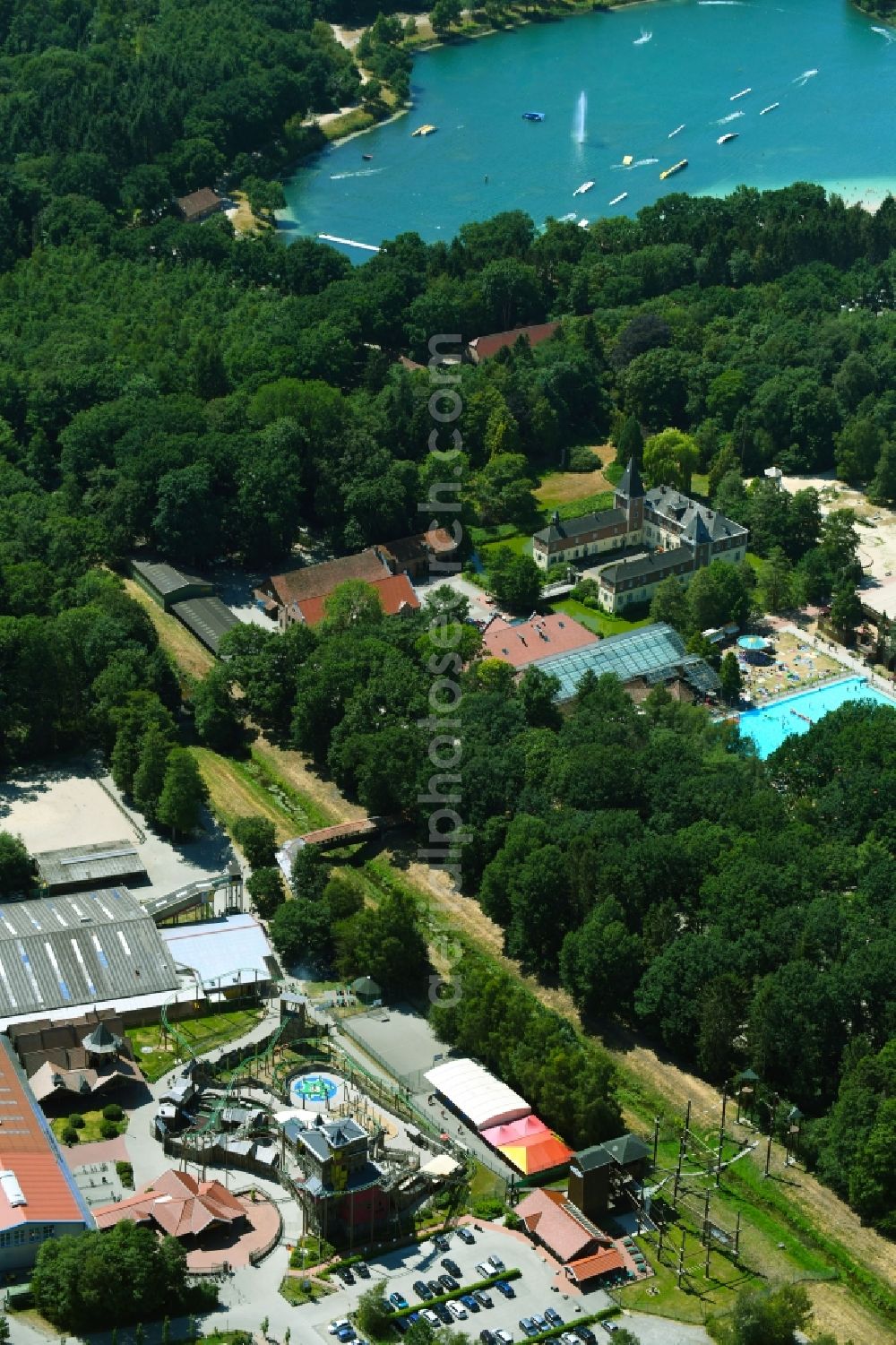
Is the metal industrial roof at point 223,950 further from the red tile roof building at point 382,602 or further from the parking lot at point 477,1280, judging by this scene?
the red tile roof building at point 382,602

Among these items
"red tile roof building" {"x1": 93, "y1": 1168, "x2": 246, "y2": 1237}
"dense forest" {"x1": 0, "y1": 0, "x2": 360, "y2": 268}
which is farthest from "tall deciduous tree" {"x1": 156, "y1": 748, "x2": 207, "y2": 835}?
"dense forest" {"x1": 0, "y1": 0, "x2": 360, "y2": 268}

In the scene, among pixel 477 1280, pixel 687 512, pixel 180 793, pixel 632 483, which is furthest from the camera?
pixel 632 483

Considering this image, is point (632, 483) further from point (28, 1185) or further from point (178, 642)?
point (28, 1185)

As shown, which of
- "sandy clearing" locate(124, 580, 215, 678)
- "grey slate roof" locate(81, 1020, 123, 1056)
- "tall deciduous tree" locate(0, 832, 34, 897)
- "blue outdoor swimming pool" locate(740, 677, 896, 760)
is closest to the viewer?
"grey slate roof" locate(81, 1020, 123, 1056)

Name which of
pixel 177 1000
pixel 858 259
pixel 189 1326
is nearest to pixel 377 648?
pixel 177 1000

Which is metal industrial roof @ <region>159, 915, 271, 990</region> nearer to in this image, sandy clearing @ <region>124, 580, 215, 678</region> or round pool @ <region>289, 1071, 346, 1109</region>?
round pool @ <region>289, 1071, 346, 1109</region>

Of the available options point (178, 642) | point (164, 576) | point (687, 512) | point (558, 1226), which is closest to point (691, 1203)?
point (558, 1226)
